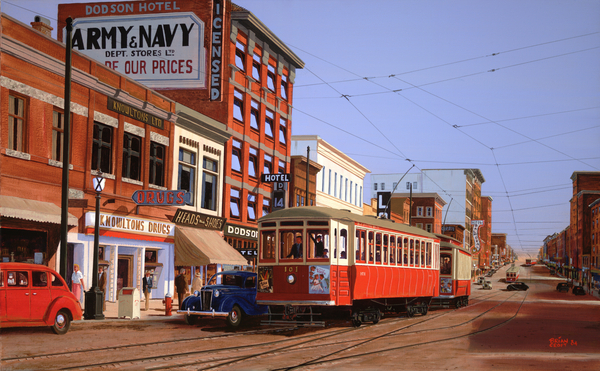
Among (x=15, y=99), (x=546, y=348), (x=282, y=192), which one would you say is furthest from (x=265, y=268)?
(x=282, y=192)

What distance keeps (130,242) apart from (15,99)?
31.6 ft

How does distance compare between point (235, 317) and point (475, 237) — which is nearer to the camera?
point (235, 317)

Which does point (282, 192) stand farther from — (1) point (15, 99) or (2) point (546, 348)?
(2) point (546, 348)

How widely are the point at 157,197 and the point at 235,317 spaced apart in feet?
36.6

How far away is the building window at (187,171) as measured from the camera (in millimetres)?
36250

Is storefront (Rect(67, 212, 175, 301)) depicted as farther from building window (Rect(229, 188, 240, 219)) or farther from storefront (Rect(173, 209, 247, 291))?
building window (Rect(229, 188, 240, 219))

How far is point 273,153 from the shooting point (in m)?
50.3

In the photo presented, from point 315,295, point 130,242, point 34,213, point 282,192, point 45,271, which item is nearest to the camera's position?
point 45,271

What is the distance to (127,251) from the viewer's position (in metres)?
31.6

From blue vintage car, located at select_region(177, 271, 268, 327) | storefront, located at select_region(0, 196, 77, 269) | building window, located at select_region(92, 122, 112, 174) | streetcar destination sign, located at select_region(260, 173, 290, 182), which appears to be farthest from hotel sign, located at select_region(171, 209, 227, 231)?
blue vintage car, located at select_region(177, 271, 268, 327)

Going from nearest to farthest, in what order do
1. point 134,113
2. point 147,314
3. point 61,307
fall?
point 61,307 < point 147,314 < point 134,113

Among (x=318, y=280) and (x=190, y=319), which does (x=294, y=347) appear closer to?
(x=318, y=280)

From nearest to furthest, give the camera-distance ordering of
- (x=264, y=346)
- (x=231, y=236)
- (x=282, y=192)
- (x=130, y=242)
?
(x=264, y=346) → (x=130, y=242) → (x=231, y=236) → (x=282, y=192)
